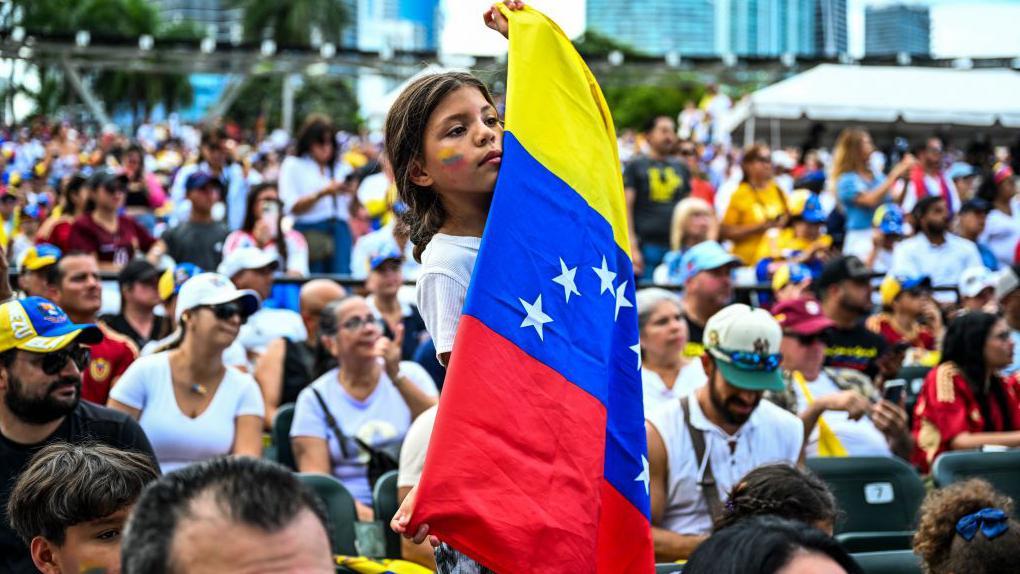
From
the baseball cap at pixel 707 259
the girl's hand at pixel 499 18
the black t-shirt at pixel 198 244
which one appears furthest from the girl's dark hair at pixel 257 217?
the girl's hand at pixel 499 18

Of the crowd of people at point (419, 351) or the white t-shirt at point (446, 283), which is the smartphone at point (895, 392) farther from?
the white t-shirt at point (446, 283)

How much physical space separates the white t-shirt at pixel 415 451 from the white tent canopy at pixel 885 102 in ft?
58.8

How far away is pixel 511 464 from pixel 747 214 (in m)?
8.88

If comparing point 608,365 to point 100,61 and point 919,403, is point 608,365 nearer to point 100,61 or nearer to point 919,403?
point 919,403

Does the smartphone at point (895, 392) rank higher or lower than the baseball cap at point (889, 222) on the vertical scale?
higher

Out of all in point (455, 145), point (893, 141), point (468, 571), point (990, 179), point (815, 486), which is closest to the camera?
point (468, 571)

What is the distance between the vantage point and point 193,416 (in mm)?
6031

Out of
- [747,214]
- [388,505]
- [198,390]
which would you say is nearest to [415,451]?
[388,505]

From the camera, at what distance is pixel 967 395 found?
6.75 m

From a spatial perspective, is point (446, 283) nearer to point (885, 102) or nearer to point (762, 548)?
point (762, 548)

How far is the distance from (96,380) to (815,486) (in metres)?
3.93

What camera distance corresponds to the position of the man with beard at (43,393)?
450 cm

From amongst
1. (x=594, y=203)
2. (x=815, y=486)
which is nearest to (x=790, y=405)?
(x=815, y=486)

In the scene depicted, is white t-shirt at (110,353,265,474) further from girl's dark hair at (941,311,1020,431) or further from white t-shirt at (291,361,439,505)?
girl's dark hair at (941,311,1020,431)
